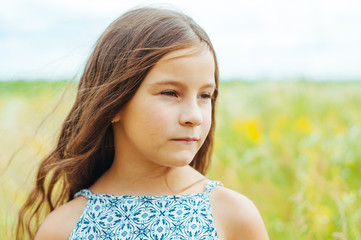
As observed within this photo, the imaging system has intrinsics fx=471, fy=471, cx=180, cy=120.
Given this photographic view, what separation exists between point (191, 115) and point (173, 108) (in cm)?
8

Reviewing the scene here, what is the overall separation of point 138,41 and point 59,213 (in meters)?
0.84

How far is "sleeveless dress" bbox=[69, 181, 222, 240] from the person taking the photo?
6.28 ft

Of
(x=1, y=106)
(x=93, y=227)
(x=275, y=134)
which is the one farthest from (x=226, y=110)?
(x=93, y=227)

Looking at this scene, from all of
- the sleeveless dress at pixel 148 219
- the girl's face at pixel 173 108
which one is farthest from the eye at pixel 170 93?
the sleeveless dress at pixel 148 219

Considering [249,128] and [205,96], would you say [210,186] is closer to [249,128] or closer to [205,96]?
[205,96]

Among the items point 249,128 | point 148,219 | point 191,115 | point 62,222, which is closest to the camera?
point 191,115

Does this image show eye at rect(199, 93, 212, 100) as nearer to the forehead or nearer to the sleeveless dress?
the forehead

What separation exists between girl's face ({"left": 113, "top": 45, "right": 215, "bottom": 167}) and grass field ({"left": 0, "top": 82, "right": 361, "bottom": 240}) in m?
0.63

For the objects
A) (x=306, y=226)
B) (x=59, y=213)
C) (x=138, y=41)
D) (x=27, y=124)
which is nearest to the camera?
(x=138, y=41)

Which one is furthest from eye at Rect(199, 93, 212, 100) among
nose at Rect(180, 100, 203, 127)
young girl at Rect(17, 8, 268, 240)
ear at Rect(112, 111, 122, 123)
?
ear at Rect(112, 111, 122, 123)

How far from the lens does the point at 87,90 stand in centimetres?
212

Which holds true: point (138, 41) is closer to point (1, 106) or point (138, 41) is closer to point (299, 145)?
point (299, 145)

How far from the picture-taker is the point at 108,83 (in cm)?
197

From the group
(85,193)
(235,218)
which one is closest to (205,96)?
(235,218)
